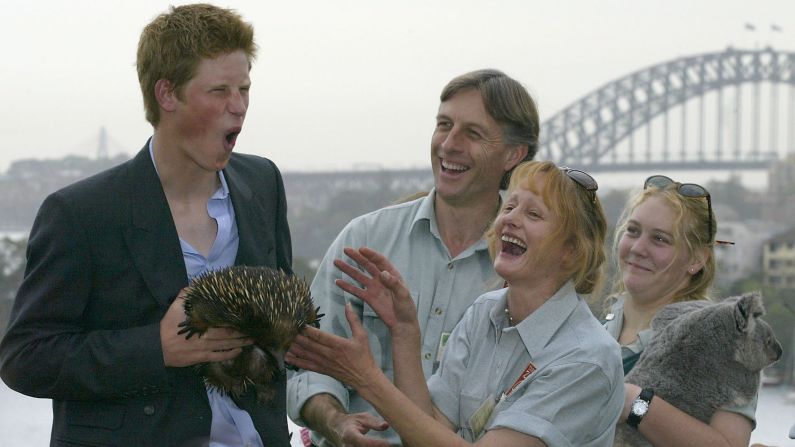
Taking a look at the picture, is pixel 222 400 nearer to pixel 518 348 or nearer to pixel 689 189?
pixel 518 348

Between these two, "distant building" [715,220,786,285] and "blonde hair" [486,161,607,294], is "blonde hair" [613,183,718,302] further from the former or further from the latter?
"distant building" [715,220,786,285]

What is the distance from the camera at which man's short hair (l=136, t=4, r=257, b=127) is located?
2.69 meters

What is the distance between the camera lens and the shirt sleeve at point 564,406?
8.46ft

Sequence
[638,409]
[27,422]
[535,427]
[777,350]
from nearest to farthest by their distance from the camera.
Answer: [535,427]
[638,409]
[777,350]
[27,422]

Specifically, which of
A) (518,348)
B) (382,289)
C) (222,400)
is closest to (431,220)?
(382,289)

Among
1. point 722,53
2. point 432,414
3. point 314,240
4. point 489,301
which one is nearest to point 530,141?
point 489,301

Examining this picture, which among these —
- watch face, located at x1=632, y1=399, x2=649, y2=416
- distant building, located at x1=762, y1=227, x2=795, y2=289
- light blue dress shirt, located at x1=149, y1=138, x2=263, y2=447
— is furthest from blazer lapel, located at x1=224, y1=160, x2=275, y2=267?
distant building, located at x1=762, y1=227, x2=795, y2=289

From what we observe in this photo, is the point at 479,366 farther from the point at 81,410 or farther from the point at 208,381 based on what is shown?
the point at 81,410

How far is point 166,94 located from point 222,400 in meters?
0.89

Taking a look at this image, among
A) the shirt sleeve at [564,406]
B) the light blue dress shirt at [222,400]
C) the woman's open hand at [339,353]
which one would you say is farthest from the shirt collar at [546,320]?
the light blue dress shirt at [222,400]

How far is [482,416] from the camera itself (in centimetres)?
275

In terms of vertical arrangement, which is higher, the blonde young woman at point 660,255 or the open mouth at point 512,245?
the open mouth at point 512,245

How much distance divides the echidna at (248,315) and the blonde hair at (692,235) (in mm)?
1551

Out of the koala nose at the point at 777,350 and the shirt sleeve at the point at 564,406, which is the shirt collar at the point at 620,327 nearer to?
the koala nose at the point at 777,350
